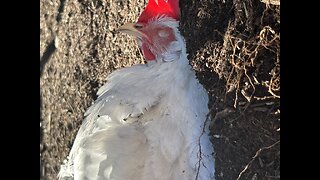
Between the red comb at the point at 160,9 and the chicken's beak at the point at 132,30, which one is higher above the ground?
the red comb at the point at 160,9

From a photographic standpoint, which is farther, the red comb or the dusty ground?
the red comb

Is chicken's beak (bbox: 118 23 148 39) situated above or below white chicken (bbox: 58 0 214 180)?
above

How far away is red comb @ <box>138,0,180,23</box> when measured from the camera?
1.12 m

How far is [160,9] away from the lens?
1.14 m

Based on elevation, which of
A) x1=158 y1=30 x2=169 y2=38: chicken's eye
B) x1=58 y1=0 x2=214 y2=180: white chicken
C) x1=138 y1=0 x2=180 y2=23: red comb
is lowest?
x1=58 y1=0 x2=214 y2=180: white chicken

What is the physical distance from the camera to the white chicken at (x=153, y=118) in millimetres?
1093

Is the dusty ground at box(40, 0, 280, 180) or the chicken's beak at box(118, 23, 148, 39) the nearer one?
the dusty ground at box(40, 0, 280, 180)

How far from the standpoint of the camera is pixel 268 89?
98cm

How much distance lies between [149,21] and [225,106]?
0.25 metres

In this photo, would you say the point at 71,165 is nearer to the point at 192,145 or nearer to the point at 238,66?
the point at 192,145

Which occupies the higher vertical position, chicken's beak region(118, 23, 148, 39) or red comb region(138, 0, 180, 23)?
red comb region(138, 0, 180, 23)

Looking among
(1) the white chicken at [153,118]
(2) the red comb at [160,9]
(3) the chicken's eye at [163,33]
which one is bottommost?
(1) the white chicken at [153,118]

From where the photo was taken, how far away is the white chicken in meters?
1.09
